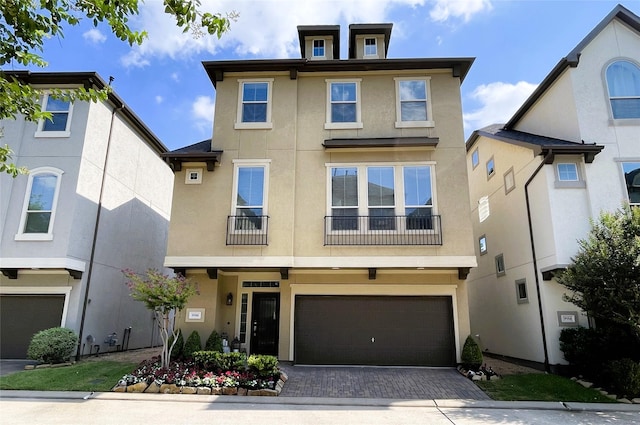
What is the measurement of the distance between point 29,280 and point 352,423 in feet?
39.1

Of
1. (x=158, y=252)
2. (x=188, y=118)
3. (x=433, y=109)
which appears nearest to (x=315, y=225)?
(x=433, y=109)

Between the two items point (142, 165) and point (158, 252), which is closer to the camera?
point (142, 165)

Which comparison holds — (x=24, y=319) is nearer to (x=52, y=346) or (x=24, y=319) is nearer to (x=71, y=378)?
(x=52, y=346)

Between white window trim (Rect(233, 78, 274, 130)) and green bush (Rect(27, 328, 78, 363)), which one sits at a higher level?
white window trim (Rect(233, 78, 274, 130))

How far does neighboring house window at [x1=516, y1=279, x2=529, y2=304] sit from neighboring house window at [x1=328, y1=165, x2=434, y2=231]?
4101 mm

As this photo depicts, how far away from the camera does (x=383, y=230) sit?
480 inches

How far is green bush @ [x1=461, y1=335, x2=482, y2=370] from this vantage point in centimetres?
1133

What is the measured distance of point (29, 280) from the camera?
13.4 metres

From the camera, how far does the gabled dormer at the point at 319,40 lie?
48.5 ft

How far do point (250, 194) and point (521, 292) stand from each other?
9.54 metres

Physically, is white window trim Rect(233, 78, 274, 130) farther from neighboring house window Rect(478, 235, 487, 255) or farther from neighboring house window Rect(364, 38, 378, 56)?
neighboring house window Rect(478, 235, 487, 255)

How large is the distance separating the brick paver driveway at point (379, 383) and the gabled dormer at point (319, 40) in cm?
1078

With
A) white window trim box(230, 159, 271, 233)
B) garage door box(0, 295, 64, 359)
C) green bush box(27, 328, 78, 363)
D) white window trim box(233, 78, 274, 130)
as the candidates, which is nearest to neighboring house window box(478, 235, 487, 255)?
white window trim box(230, 159, 271, 233)

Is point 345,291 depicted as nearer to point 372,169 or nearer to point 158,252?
point 372,169
